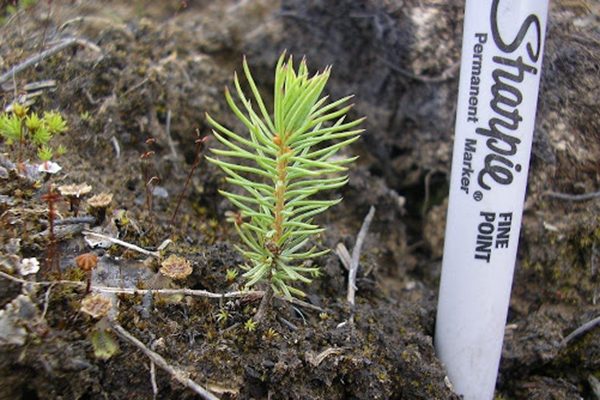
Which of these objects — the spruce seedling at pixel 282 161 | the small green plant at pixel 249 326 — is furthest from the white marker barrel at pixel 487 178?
the small green plant at pixel 249 326

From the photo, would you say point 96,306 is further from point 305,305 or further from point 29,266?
point 305,305

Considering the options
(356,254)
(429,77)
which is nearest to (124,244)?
(356,254)

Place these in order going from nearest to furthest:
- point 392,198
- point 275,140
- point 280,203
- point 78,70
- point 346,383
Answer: point 275,140 → point 280,203 → point 346,383 → point 78,70 → point 392,198

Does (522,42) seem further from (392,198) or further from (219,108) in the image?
(219,108)

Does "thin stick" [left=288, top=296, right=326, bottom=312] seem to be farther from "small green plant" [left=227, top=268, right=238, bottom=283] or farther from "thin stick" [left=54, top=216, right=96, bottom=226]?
"thin stick" [left=54, top=216, right=96, bottom=226]

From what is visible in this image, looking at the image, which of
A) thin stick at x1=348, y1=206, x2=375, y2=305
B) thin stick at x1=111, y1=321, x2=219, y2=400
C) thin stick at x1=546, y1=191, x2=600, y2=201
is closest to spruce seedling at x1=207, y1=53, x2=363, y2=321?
thin stick at x1=111, y1=321, x2=219, y2=400

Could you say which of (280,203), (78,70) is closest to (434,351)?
(280,203)
